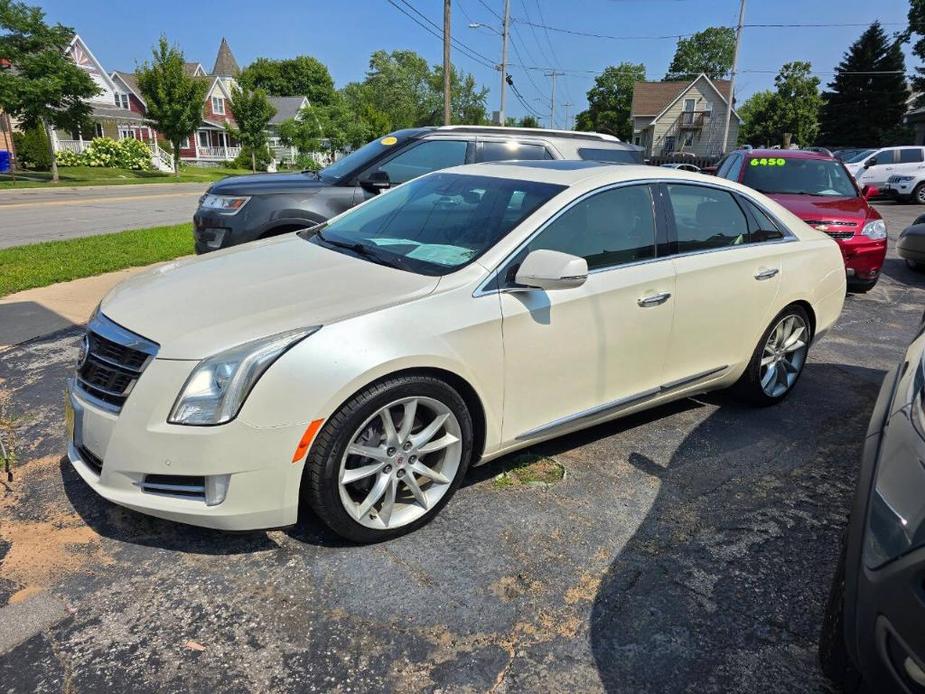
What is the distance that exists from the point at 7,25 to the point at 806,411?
35.4 m

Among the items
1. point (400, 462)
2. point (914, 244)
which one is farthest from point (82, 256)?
point (914, 244)

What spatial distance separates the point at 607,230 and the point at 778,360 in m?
1.86

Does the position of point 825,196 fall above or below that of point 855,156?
below

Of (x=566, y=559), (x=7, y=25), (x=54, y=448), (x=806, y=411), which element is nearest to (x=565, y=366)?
(x=566, y=559)

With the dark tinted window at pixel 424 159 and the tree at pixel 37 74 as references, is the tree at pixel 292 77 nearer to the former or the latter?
the tree at pixel 37 74

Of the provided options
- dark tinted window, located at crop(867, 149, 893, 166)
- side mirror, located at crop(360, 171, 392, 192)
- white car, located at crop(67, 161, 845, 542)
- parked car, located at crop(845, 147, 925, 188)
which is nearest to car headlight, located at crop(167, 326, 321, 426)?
white car, located at crop(67, 161, 845, 542)

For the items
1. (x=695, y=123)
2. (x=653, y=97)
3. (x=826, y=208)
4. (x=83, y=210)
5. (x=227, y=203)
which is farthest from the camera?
(x=653, y=97)

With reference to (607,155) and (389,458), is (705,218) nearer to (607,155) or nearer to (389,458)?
(389,458)

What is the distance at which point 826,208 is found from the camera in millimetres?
7945

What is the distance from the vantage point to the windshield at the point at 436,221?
10.7 feet

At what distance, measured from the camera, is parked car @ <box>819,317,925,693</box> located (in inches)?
61.6

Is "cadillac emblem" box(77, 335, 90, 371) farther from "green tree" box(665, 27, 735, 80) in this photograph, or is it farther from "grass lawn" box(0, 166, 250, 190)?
"green tree" box(665, 27, 735, 80)

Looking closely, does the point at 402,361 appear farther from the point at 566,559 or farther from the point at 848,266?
the point at 848,266

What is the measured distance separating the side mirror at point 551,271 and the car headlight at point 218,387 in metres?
1.19
